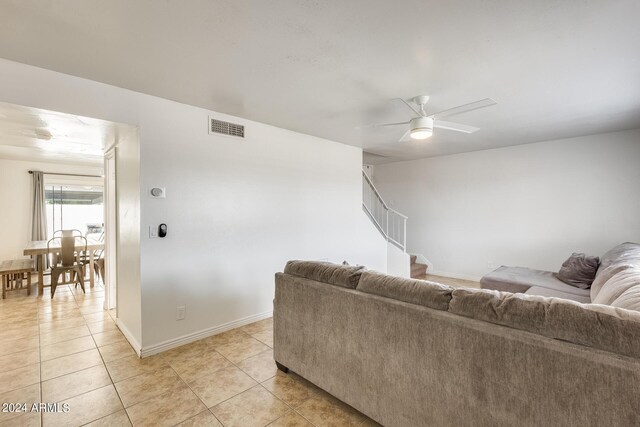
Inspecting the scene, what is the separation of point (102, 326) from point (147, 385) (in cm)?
165

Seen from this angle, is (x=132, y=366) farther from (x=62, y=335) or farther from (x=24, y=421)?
(x=62, y=335)

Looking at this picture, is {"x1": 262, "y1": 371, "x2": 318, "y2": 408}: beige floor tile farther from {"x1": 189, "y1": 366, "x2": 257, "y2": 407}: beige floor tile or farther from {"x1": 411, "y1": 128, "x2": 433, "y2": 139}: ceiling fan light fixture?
{"x1": 411, "y1": 128, "x2": 433, "y2": 139}: ceiling fan light fixture

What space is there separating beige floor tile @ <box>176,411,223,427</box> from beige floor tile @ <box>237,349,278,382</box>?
477mm

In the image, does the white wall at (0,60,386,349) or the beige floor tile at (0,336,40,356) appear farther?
the beige floor tile at (0,336,40,356)

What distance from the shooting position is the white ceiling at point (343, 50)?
1621 millimetres

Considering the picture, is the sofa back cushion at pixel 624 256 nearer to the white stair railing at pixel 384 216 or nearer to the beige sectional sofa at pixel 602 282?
the beige sectional sofa at pixel 602 282

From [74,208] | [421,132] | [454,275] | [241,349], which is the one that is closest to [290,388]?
[241,349]

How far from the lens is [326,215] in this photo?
4.52 metres

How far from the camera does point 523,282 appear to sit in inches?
142

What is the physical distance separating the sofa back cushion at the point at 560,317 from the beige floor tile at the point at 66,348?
3443 millimetres

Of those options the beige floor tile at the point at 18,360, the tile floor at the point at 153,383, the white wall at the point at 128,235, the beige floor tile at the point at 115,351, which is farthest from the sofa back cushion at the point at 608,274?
the beige floor tile at the point at 18,360

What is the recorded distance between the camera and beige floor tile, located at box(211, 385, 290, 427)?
1.90 meters

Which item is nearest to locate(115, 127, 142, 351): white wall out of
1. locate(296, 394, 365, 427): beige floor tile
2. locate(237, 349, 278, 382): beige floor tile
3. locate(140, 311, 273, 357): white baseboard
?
locate(140, 311, 273, 357): white baseboard

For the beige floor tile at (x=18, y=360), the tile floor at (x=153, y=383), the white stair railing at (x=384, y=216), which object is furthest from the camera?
the white stair railing at (x=384, y=216)
